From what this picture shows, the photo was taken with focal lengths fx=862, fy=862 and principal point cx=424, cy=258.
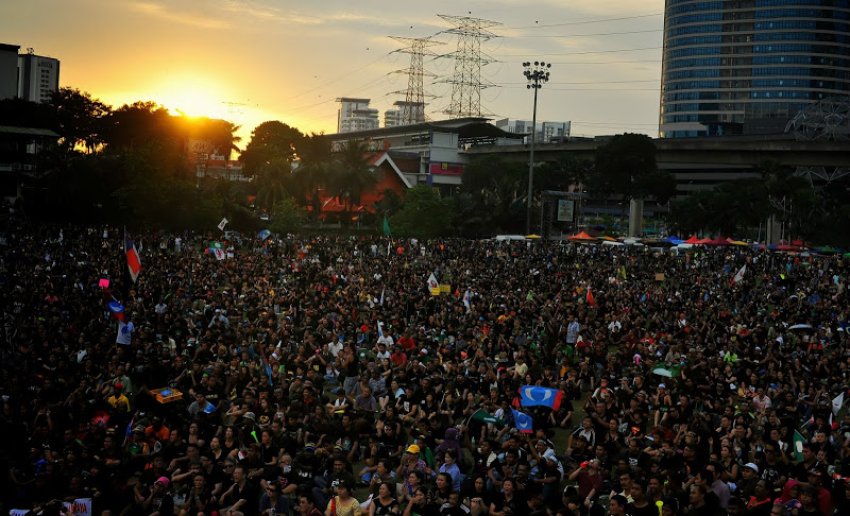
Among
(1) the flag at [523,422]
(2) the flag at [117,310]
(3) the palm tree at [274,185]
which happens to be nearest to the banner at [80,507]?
(1) the flag at [523,422]

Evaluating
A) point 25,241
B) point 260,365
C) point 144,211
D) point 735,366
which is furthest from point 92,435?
point 144,211

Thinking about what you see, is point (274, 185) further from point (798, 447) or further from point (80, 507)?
point (80, 507)

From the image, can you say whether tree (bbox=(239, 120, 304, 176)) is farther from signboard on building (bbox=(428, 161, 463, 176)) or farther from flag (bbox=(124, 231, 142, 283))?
flag (bbox=(124, 231, 142, 283))

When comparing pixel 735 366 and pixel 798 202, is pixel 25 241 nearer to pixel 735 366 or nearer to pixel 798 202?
pixel 735 366

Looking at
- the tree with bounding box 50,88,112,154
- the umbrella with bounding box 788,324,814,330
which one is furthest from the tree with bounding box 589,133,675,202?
the umbrella with bounding box 788,324,814,330

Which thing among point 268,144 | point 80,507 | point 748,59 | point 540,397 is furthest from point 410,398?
point 748,59

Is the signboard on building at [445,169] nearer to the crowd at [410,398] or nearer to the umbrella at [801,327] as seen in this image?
the crowd at [410,398]
